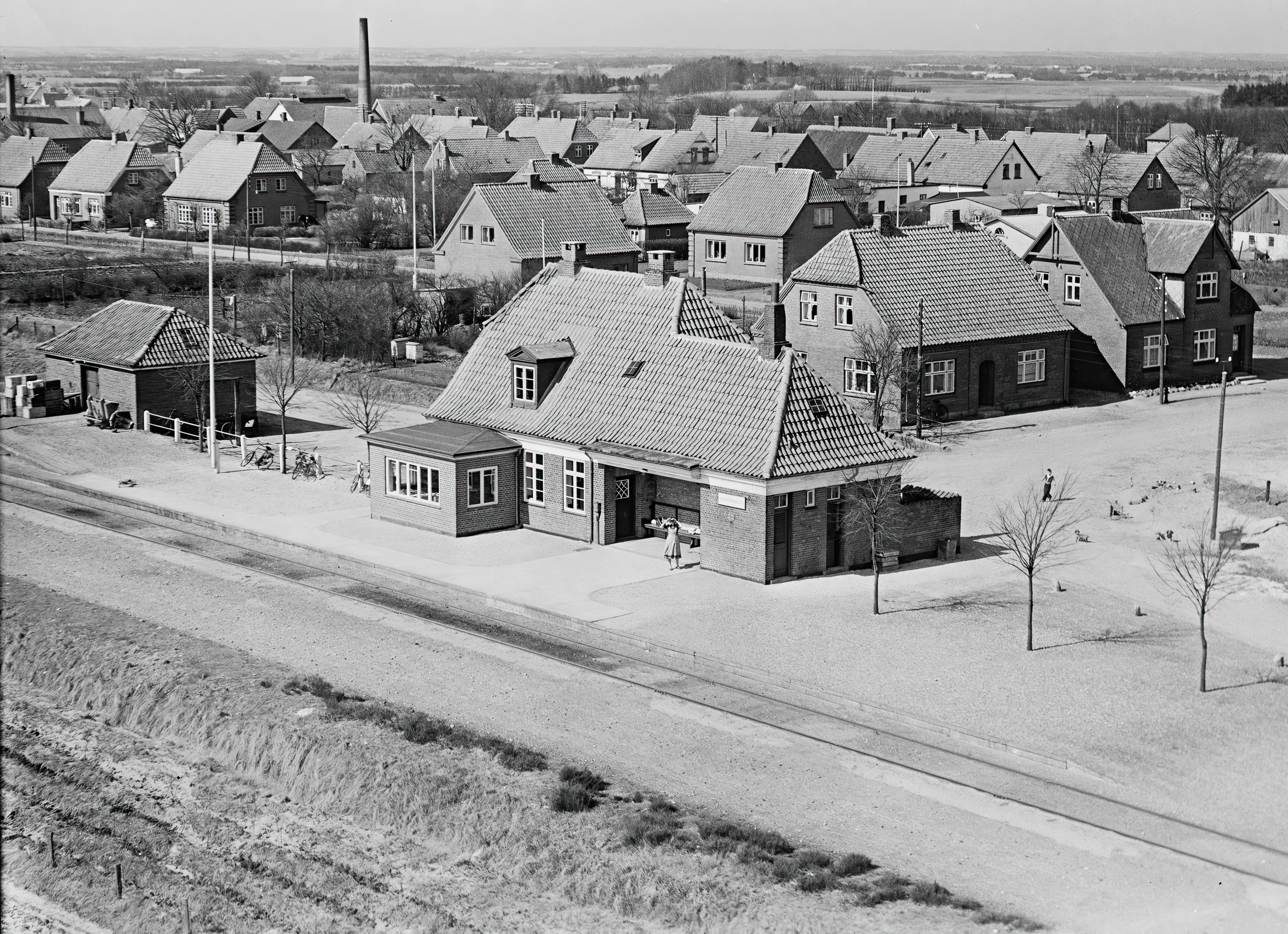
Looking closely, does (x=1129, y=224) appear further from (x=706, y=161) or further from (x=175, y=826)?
(x=706, y=161)

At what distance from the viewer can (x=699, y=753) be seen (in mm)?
27094

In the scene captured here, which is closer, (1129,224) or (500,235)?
(1129,224)

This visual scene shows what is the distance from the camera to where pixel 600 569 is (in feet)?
122

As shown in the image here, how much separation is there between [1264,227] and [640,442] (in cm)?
6865

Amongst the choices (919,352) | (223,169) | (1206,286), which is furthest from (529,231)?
(223,169)

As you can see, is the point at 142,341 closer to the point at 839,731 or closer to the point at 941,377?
the point at 941,377

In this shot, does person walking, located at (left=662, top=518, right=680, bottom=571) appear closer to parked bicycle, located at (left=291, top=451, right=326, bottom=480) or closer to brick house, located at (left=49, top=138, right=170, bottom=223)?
parked bicycle, located at (left=291, top=451, right=326, bottom=480)

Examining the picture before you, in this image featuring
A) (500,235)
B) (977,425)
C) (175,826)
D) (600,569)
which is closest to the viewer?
(175,826)

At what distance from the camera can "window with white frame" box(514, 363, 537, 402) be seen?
41469 mm

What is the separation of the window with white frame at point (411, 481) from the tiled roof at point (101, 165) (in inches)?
2881

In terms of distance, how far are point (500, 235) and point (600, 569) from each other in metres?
40.6

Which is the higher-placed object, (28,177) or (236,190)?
(28,177)

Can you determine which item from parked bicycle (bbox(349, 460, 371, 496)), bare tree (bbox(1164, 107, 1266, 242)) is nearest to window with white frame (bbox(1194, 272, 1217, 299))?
parked bicycle (bbox(349, 460, 371, 496))

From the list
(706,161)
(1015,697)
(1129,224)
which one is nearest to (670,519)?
(1015,697)
